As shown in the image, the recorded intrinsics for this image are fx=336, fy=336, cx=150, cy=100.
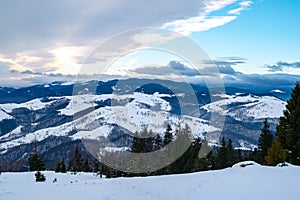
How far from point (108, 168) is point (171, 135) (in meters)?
12.4

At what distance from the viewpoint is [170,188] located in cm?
2117

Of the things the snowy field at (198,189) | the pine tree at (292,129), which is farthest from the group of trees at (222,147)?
the snowy field at (198,189)

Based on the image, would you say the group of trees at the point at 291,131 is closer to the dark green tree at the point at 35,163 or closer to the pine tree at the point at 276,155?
the pine tree at the point at 276,155

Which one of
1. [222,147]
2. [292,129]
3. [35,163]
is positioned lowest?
[35,163]

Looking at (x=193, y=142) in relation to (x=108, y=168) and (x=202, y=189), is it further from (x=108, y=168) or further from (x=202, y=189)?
(x=202, y=189)

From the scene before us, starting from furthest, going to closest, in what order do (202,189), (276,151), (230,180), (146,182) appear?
(276,151) < (146,182) < (230,180) < (202,189)

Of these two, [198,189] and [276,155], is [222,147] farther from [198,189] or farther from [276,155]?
[198,189]

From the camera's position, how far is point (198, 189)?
2058 centimetres

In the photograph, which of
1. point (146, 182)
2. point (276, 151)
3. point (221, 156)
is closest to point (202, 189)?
point (146, 182)

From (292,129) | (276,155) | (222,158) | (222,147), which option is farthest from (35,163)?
(292,129)

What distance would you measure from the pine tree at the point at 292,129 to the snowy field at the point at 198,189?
12.3 meters

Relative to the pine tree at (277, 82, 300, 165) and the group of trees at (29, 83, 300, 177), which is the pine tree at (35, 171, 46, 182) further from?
the pine tree at (277, 82, 300, 165)

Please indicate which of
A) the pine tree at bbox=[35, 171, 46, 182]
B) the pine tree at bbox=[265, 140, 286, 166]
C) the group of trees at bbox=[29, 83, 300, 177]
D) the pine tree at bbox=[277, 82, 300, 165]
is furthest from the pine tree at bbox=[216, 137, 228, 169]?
the pine tree at bbox=[35, 171, 46, 182]

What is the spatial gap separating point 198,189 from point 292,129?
20545 millimetres
